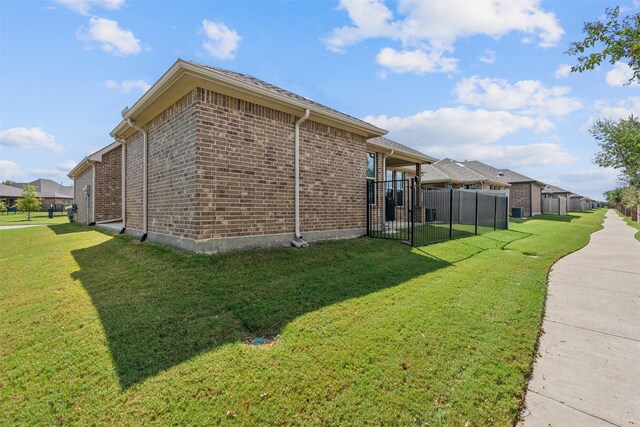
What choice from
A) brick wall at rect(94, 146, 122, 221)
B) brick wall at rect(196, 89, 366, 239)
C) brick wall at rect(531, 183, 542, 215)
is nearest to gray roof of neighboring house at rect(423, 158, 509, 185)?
brick wall at rect(531, 183, 542, 215)

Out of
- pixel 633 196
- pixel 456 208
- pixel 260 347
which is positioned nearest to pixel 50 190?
pixel 456 208

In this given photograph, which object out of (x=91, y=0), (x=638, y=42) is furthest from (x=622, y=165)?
(x=91, y=0)

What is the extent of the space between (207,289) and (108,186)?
13209mm

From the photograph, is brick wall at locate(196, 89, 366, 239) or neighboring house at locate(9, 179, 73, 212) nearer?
brick wall at locate(196, 89, 366, 239)

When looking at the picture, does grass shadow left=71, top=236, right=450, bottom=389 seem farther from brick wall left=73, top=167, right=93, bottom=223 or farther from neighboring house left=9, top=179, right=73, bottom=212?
neighboring house left=9, top=179, right=73, bottom=212

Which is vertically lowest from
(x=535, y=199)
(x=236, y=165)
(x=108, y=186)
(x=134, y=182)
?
(x=134, y=182)

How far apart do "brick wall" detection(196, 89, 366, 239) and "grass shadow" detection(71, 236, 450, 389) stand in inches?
31.5

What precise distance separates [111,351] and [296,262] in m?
3.51

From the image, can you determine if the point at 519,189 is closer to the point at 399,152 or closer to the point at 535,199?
the point at 535,199

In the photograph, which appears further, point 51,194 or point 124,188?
point 51,194

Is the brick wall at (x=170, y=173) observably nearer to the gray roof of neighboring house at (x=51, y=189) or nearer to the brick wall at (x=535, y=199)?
the brick wall at (x=535, y=199)

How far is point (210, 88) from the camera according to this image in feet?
19.7

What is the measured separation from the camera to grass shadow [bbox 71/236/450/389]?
3203mm

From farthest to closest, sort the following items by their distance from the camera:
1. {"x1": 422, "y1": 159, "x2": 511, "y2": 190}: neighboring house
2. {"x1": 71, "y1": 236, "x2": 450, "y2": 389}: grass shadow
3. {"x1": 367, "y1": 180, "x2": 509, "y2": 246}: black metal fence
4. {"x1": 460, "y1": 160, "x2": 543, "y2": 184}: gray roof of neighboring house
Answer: {"x1": 460, "y1": 160, "x2": 543, "y2": 184}: gray roof of neighboring house
{"x1": 422, "y1": 159, "x2": 511, "y2": 190}: neighboring house
{"x1": 367, "y1": 180, "x2": 509, "y2": 246}: black metal fence
{"x1": 71, "y1": 236, "x2": 450, "y2": 389}: grass shadow
